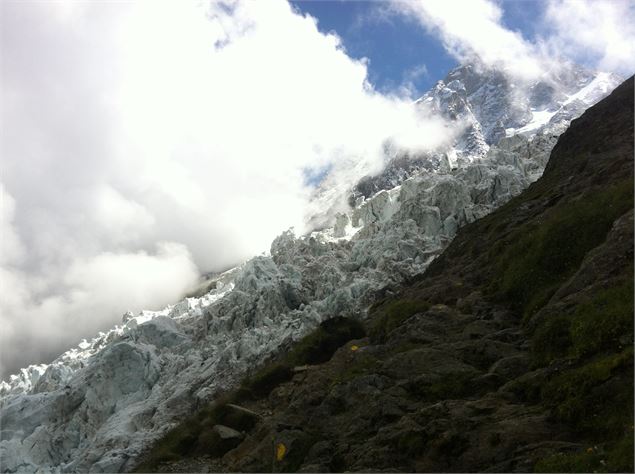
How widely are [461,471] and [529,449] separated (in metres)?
2.42

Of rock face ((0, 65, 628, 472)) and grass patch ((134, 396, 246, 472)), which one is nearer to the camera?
grass patch ((134, 396, 246, 472))

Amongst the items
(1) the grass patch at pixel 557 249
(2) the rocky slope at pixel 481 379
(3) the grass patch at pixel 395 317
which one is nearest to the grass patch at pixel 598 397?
(2) the rocky slope at pixel 481 379

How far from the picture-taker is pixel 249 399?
39406 mm

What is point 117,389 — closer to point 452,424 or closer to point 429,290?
point 429,290

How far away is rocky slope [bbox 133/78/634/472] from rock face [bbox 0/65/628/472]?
13420 mm

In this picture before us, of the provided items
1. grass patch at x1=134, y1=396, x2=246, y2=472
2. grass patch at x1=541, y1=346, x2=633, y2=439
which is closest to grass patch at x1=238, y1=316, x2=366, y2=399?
grass patch at x1=134, y1=396, x2=246, y2=472

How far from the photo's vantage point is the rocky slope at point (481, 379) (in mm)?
18094

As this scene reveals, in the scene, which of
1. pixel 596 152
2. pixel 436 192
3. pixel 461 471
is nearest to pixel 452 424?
pixel 461 471

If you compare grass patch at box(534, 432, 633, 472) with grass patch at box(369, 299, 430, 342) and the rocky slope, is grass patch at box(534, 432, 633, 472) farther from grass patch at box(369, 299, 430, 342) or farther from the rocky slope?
grass patch at box(369, 299, 430, 342)

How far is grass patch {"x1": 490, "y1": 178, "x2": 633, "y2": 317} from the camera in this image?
30.9m

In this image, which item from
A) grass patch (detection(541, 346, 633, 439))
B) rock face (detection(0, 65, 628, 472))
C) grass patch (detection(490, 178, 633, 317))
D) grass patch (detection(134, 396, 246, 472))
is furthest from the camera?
rock face (detection(0, 65, 628, 472))

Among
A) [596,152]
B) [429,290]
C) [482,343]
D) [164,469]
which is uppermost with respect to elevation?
[596,152]

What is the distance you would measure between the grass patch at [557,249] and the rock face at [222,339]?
17290 millimetres

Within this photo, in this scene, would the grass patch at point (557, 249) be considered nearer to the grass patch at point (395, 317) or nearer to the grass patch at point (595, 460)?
the grass patch at point (395, 317)
